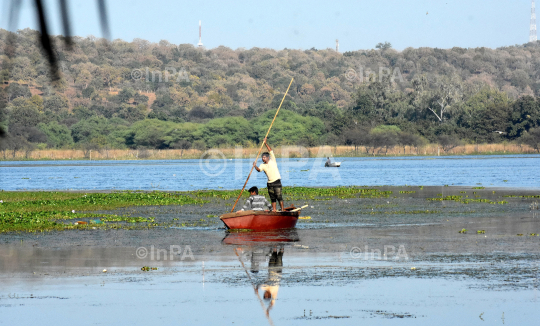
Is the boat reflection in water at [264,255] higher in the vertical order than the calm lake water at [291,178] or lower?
higher

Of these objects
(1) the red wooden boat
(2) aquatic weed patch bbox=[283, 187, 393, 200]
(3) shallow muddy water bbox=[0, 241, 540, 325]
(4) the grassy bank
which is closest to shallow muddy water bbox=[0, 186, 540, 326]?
(3) shallow muddy water bbox=[0, 241, 540, 325]

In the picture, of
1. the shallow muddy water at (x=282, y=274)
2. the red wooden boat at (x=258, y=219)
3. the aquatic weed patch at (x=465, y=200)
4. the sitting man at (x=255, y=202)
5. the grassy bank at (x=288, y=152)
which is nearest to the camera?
the shallow muddy water at (x=282, y=274)

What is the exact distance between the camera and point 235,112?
492 ft

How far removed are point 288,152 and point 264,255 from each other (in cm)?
11152

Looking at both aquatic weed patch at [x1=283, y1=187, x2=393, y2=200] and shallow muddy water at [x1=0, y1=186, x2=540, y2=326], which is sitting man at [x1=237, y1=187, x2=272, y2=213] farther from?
aquatic weed patch at [x1=283, y1=187, x2=393, y2=200]

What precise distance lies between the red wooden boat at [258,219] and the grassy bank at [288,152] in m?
103

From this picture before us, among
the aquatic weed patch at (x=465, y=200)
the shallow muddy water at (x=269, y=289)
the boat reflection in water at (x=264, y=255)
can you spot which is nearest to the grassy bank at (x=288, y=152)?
the aquatic weed patch at (x=465, y=200)

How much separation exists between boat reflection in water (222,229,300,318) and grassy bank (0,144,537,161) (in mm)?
103819

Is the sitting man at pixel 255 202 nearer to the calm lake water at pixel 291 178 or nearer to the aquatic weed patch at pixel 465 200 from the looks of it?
the aquatic weed patch at pixel 465 200

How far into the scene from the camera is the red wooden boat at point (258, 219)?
64.6 feet

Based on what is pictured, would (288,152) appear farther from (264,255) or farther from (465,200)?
(264,255)

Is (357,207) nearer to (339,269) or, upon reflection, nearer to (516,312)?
(339,269)

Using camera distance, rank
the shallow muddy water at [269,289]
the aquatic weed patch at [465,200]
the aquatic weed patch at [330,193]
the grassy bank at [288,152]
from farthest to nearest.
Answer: the grassy bank at [288,152] < the aquatic weed patch at [330,193] < the aquatic weed patch at [465,200] < the shallow muddy water at [269,289]

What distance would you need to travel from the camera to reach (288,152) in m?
127
